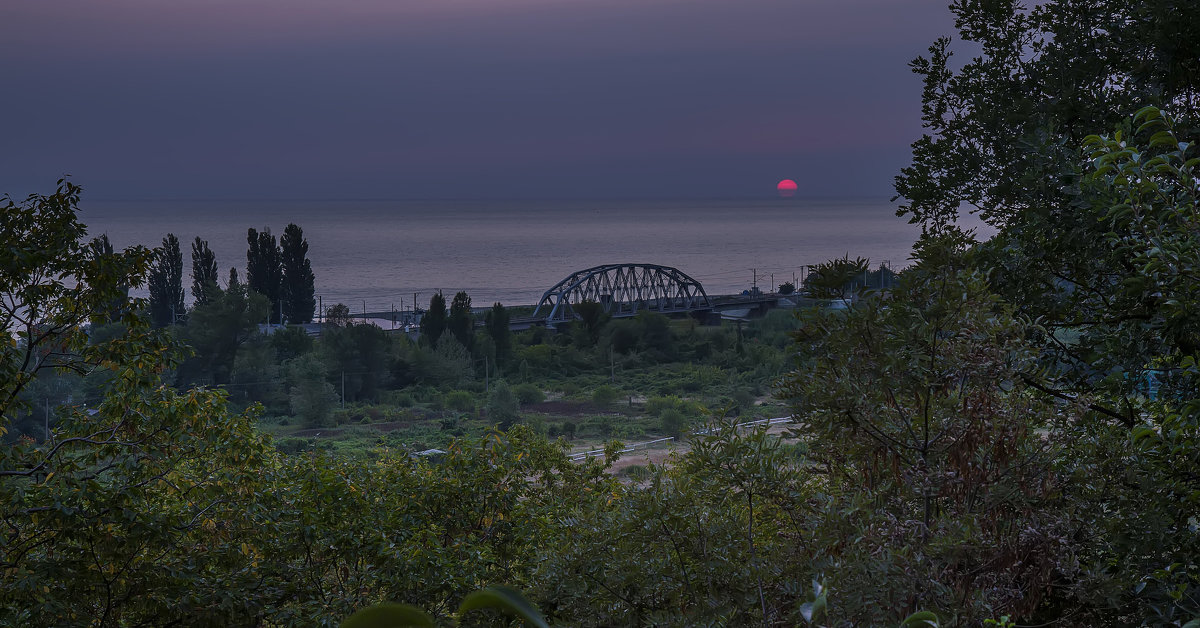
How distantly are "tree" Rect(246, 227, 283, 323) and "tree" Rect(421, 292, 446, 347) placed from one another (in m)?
10.8

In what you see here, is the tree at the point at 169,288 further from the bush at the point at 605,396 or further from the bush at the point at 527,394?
the bush at the point at 605,396

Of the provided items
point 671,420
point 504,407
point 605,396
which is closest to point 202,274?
point 504,407

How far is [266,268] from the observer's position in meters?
65.0

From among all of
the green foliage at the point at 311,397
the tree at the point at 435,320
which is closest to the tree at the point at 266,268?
the green foliage at the point at 311,397

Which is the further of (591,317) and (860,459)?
(591,317)

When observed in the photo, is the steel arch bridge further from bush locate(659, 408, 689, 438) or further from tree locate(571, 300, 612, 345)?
bush locate(659, 408, 689, 438)

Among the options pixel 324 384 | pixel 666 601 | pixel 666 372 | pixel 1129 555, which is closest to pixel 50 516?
pixel 666 601

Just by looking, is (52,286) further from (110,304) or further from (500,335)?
(500,335)

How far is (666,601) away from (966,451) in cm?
136

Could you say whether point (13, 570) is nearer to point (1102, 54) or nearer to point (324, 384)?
point (1102, 54)

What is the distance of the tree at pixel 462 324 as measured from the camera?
68.2m

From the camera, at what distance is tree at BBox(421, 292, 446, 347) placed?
6744 cm

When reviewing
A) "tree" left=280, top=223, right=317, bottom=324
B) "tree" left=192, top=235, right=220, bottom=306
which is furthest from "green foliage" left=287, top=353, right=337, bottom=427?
"tree" left=280, top=223, right=317, bottom=324

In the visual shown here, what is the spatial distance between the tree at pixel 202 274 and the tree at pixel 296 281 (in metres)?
5.04
